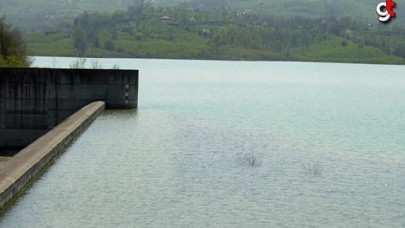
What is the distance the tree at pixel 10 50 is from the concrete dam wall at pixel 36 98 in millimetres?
4141

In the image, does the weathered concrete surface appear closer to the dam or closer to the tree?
the dam

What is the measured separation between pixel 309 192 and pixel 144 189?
320cm

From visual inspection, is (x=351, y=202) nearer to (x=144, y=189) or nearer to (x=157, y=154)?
(x=144, y=189)

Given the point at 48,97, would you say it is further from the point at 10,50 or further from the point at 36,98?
the point at 10,50

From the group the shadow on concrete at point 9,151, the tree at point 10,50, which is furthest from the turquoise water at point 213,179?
the tree at point 10,50

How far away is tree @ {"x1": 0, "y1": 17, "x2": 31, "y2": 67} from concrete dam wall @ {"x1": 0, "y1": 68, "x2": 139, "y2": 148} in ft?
13.6

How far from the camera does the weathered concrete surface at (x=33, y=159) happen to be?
12809 mm

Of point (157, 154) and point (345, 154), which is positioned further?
point (345, 154)

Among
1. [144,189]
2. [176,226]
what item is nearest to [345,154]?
[144,189]

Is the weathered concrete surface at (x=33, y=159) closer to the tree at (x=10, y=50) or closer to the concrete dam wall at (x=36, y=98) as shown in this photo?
the concrete dam wall at (x=36, y=98)

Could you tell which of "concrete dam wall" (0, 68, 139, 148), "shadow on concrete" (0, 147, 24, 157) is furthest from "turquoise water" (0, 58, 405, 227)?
"shadow on concrete" (0, 147, 24, 157)

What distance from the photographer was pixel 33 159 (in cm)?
1526

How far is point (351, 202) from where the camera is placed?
582 inches

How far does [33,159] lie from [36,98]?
13823mm
